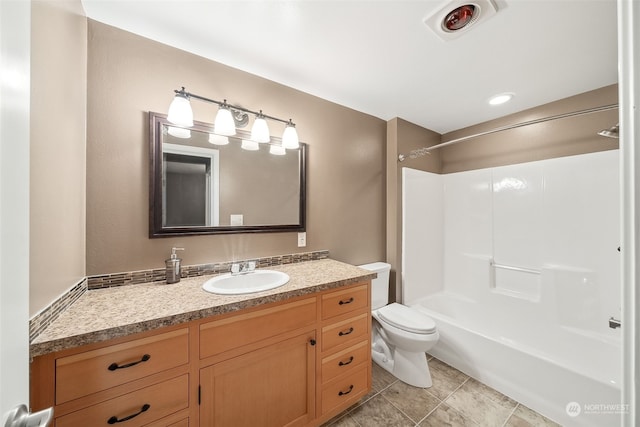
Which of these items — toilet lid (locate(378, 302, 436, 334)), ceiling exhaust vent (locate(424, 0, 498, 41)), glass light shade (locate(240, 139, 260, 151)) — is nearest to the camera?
ceiling exhaust vent (locate(424, 0, 498, 41))

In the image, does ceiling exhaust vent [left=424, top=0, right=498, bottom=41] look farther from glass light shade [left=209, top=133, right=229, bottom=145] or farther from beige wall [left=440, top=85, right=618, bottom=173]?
beige wall [left=440, top=85, right=618, bottom=173]

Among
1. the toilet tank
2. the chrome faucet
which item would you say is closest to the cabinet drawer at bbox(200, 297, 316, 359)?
the chrome faucet

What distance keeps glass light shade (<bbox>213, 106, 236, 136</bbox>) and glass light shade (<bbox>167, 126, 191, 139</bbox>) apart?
16 centimetres

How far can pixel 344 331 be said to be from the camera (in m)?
1.40

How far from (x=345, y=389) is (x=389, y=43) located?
2.11 metres

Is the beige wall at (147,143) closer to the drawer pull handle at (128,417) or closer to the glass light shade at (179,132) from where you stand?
the glass light shade at (179,132)

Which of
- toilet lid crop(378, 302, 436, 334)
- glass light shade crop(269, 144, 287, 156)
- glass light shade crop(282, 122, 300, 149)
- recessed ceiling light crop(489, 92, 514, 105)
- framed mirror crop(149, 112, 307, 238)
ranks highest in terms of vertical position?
recessed ceiling light crop(489, 92, 514, 105)

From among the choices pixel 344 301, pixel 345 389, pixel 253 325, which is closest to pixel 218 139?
pixel 253 325

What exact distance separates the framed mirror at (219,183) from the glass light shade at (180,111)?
0.11 meters

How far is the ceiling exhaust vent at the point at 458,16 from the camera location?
1.12m

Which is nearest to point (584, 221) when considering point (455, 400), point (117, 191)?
point (455, 400)

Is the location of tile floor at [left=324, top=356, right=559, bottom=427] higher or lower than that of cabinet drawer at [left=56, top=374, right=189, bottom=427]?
lower

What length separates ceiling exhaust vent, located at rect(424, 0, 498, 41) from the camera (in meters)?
1.12

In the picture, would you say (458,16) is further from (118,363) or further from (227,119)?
(118,363)
